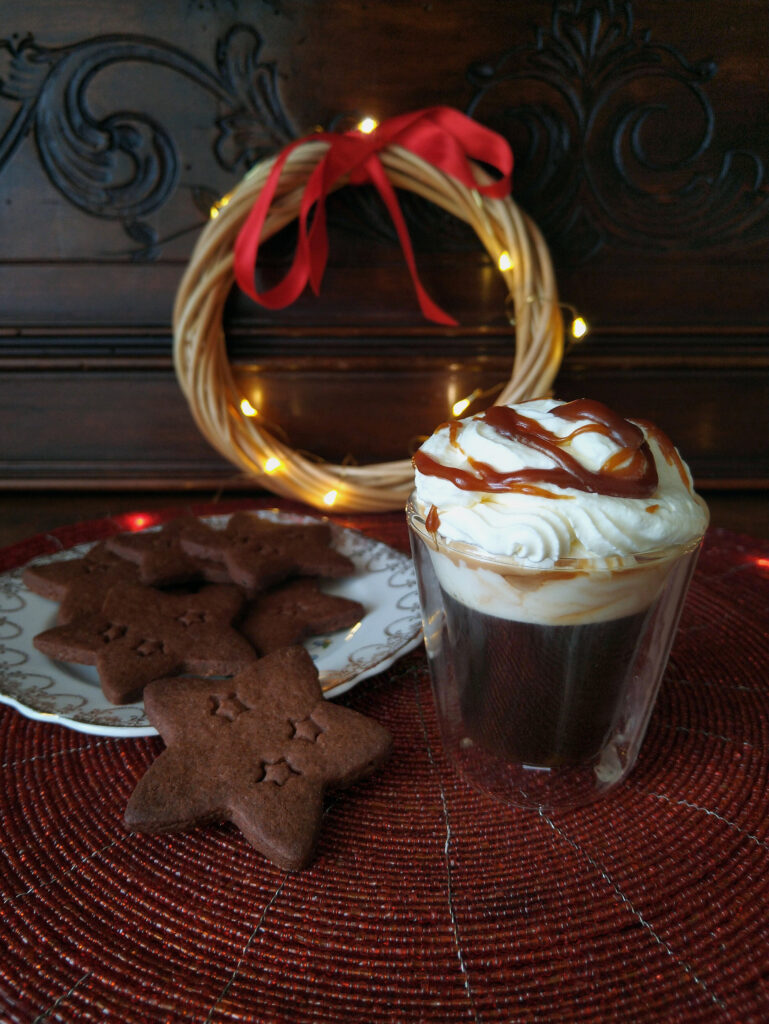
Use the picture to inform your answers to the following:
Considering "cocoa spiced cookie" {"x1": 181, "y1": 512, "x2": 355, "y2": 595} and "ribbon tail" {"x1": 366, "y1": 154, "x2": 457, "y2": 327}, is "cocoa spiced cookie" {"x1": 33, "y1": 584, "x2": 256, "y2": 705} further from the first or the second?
"ribbon tail" {"x1": 366, "y1": 154, "x2": 457, "y2": 327}

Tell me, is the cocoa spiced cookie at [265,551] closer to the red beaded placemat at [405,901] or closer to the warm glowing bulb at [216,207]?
the red beaded placemat at [405,901]

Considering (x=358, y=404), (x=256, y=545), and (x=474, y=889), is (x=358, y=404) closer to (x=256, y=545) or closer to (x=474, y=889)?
(x=256, y=545)

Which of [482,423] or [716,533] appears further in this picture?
[716,533]

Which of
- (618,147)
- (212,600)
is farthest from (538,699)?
(618,147)

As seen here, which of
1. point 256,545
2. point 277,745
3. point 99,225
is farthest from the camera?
point 99,225

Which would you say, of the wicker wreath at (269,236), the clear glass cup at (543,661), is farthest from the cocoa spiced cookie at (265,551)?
the clear glass cup at (543,661)

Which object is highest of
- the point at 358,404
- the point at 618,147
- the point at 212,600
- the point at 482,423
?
the point at 618,147
